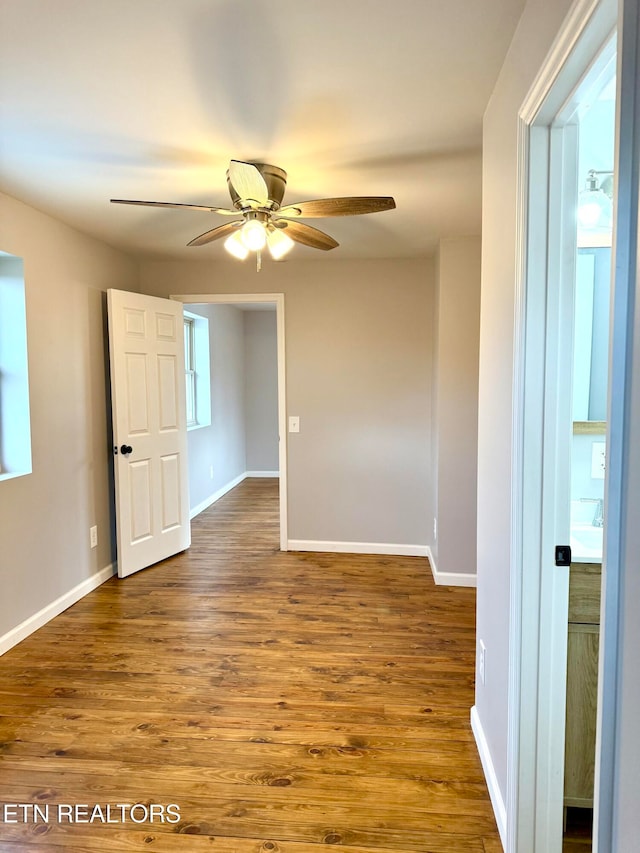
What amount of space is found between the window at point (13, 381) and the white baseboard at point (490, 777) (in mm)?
2644

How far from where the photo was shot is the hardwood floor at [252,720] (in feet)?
5.43

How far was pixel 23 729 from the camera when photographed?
83.9 inches

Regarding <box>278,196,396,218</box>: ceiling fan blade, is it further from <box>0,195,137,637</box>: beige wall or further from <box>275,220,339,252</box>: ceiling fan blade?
<box>0,195,137,637</box>: beige wall

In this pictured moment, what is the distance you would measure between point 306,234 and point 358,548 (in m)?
2.71

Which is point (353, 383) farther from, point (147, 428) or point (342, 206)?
point (342, 206)

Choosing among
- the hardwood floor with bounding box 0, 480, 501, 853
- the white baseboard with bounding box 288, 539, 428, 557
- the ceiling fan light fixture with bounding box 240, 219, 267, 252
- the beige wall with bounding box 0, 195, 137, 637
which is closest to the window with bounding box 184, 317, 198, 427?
the beige wall with bounding box 0, 195, 137, 637

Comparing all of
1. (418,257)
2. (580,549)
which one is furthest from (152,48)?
(418,257)

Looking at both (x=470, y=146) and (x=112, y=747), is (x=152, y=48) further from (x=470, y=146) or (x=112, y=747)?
(x=112, y=747)

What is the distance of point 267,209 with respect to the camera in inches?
90.2

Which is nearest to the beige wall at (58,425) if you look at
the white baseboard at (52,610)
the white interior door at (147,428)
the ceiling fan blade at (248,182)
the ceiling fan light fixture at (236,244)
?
the white baseboard at (52,610)

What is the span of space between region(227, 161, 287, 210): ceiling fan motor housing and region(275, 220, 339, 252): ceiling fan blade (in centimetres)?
12

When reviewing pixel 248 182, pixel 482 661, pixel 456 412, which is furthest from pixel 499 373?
pixel 456 412

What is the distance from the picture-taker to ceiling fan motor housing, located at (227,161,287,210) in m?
2.30

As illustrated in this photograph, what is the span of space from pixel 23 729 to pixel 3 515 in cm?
109
